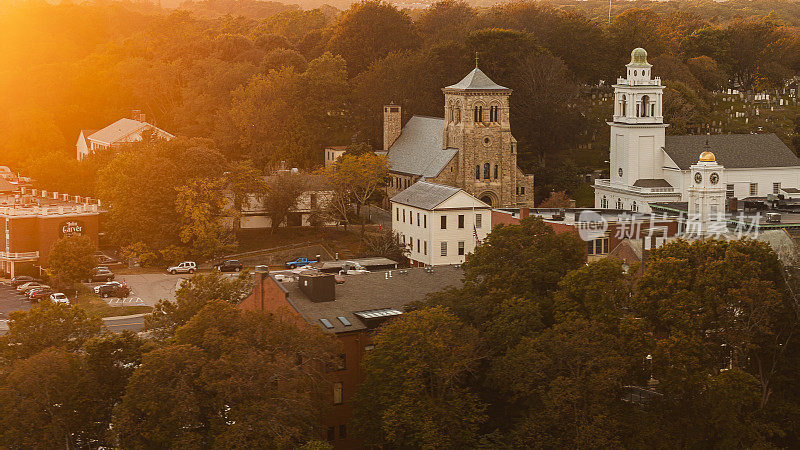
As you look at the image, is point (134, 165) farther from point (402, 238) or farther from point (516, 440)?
point (516, 440)

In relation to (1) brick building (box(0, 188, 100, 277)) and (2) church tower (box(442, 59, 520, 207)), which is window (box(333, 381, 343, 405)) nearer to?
(1) brick building (box(0, 188, 100, 277))

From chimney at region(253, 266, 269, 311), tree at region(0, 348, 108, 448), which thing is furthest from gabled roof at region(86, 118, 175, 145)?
tree at region(0, 348, 108, 448)

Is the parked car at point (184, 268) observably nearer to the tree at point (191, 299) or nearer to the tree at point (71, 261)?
the tree at point (71, 261)

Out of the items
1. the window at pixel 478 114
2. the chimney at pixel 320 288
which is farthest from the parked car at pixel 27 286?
the window at pixel 478 114

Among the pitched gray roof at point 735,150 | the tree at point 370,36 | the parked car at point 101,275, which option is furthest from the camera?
the tree at point 370,36

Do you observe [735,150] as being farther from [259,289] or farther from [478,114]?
[259,289]

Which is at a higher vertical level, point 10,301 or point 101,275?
point 101,275

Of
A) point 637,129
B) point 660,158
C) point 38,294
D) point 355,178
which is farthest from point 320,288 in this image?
point 660,158

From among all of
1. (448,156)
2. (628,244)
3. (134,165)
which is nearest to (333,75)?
(448,156)
